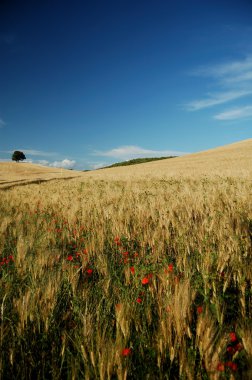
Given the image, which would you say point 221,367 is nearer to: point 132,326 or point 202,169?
point 132,326

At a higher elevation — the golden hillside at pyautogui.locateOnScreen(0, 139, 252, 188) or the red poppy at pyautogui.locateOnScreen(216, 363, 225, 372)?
the golden hillside at pyautogui.locateOnScreen(0, 139, 252, 188)

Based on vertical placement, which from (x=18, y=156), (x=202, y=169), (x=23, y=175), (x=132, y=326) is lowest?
(x=132, y=326)

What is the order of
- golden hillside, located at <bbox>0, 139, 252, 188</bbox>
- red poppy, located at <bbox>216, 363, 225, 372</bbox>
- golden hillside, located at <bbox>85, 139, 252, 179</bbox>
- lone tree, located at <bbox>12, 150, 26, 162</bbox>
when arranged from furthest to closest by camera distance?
1. lone tree, located at <bbox>12, 150, 26, 162</bbox>
2. golden hillside, located at <bbox>0, 139, 252, 188</bbox>
3. golden hillside, located at <bbox>85, 139, 252, 179</bbox>
4. red poppy, located at <bbox>216, 363, 225, 372</bbox>

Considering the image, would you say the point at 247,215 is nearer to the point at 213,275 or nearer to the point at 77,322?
the point at 213,275

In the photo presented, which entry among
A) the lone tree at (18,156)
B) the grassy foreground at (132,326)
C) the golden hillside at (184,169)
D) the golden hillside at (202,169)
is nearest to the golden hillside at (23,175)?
the golden hillside at (184,169)

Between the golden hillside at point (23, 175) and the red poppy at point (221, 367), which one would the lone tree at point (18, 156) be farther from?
the red poppy at point (221, 367)

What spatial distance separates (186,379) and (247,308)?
722 mm

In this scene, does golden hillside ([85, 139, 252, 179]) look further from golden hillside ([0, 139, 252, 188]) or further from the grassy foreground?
the grassy foreground

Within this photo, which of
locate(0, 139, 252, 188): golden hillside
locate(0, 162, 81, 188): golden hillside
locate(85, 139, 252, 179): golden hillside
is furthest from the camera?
locate(0, 162, 81, 188): golden hillside

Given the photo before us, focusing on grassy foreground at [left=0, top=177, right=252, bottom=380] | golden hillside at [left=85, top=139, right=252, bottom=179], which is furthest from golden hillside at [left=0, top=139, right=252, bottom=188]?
grassy foreground at [left=0, top=177, right=252, bottom=380]

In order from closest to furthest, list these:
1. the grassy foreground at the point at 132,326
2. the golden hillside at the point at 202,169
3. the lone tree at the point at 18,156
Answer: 1. the grassy foreground at the point at 132,326
2. the golden hillside at the point at 202,169
3. the lone tree at the point at 18,156

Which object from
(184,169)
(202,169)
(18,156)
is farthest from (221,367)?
(18,156)

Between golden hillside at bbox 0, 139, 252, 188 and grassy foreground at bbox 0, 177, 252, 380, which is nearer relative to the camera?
grassy foreground at bbox 0, 177, 252, 380

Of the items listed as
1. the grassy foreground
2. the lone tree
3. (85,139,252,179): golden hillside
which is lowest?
the grassy foreground
